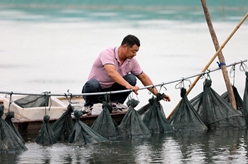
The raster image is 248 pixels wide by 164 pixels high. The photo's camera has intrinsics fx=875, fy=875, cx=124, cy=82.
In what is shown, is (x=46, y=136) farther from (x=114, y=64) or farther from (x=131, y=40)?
(x=131, y=40)

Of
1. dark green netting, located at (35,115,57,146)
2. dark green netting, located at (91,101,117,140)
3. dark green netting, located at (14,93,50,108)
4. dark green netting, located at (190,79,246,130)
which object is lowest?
dark green netting, located at (35,115,57,146)

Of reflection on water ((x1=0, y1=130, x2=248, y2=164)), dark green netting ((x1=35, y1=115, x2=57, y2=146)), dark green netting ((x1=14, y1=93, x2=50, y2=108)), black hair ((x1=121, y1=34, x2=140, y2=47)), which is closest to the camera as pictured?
reflection on water ((x1=0, y1=130, x2=248, y2=164))

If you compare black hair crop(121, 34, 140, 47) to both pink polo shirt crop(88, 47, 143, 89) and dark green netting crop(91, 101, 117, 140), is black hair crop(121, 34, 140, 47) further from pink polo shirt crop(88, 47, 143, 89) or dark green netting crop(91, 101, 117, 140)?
dark green netting crop(91, 101, 117, 140)

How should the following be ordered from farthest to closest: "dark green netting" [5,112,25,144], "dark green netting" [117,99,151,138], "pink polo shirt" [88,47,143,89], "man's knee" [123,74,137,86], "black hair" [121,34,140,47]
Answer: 1. "man's knee" [123,74,137,86]
2. "pink polo shirt" [88,47,143,89]
3. "black hair" [121,34,140,47]
4. "dark green netting" [117,99,151,138]
5. "dark green netting" [5,112,25,144]

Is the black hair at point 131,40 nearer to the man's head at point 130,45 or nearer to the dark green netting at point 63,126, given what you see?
the man's head at point 130,45

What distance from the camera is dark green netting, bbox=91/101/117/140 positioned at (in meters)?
10.7

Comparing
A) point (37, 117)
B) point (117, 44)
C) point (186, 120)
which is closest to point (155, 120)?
point (186, 120)

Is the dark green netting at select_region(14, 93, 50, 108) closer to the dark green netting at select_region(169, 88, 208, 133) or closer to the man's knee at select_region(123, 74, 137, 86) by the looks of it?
the man's knee at select_region(123, 74, 137, 86)

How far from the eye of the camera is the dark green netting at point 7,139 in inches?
387

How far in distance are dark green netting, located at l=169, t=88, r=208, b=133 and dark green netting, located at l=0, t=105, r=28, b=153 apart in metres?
2.29

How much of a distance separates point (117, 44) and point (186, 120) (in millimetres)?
12202

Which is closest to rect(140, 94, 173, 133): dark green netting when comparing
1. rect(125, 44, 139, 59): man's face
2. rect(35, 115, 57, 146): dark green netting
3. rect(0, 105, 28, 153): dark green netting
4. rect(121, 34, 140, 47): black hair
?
rect(125, 44, 139, 59): man's face

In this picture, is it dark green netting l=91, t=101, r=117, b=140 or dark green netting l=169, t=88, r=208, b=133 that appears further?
dark green netting l=169, t=88, r=208, b=133

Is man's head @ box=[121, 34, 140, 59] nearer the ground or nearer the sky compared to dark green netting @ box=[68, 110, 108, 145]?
nearer the sky
